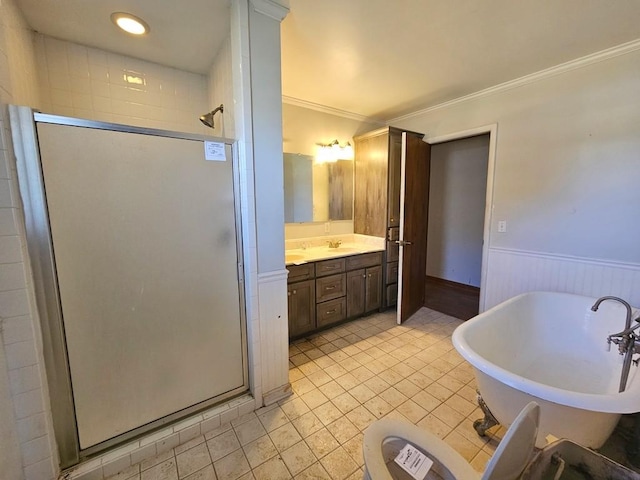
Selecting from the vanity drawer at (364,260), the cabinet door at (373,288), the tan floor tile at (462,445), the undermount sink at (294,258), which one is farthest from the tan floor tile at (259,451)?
the cabinet door at (373,288)

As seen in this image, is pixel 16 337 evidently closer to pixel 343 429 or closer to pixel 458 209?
pixel 343 429

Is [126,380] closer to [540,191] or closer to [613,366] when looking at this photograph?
[613,366]

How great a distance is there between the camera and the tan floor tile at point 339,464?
131 cm

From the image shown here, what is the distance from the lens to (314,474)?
51.6 inches

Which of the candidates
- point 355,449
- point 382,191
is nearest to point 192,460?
point 355,449

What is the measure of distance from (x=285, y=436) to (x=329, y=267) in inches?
57.8

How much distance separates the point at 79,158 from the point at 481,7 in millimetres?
2311

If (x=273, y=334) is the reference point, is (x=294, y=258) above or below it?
Result: above

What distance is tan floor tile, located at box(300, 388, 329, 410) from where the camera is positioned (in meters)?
1.78

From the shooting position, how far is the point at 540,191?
93.7 inches

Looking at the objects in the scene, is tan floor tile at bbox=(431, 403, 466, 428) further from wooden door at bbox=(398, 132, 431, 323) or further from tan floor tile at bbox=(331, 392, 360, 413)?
wooden door at bbox=(398, 132, 431, 323)

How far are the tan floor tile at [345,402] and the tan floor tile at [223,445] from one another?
0.66 meters

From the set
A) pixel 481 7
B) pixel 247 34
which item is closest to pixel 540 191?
pixel 481 7

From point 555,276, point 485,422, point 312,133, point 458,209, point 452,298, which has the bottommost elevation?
point 452,298
